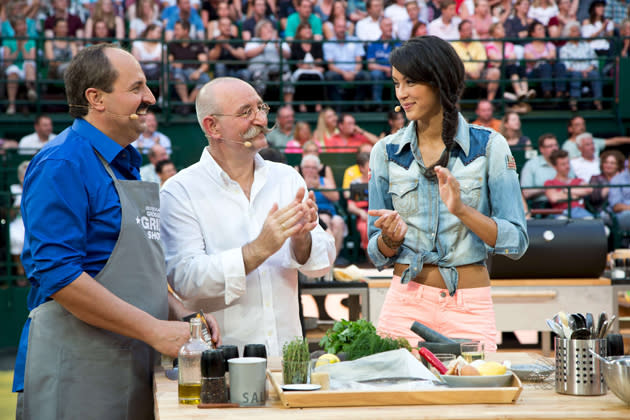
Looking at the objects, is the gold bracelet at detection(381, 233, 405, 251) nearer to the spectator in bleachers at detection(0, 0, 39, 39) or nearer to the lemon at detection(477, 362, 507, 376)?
the lemon at detection(477, 362, 507, 376)

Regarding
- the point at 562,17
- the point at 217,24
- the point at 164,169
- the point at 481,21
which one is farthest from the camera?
the point at 562,17

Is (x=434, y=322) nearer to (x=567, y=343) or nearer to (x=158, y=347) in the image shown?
(x=567, y=343)

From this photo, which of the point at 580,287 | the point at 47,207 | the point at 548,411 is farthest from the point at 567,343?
the point at 580,287

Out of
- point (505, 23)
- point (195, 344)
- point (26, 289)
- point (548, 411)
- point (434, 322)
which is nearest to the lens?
point (548, 411)

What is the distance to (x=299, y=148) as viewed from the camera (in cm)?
933

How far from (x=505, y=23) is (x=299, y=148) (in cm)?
421

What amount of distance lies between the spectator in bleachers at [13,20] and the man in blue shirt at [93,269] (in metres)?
8.98

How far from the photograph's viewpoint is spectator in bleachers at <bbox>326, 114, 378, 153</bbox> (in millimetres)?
10008

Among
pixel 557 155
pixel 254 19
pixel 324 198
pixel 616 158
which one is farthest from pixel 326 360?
pixel 254 19

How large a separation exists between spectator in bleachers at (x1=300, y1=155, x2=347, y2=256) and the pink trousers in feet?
16.7

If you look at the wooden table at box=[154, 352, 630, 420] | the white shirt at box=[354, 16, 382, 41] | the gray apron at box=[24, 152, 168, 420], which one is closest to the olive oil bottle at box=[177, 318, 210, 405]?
the wooden table at box=[154, 352, 630, 420]

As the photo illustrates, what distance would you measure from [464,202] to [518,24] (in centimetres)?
973

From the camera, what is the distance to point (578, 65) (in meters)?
11.3

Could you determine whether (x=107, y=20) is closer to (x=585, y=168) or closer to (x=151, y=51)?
(x=151, y=51)
